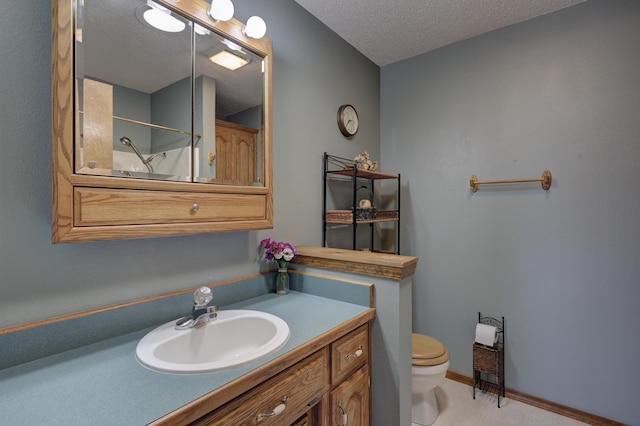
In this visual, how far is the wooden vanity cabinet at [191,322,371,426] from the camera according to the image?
85 centimetres

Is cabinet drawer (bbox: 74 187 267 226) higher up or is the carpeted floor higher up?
cabinet drawer (bbox: 74 187 267 226)

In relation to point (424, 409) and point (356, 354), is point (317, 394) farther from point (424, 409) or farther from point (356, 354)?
point (424, 409)

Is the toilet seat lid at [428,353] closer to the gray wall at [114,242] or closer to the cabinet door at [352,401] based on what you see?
the cabinet door at [352,401]

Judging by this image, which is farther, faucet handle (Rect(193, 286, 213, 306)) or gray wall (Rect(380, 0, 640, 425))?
gray wall (Rect(380, 0, 640, 425))

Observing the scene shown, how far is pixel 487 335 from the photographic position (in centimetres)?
208

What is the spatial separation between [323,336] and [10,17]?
1422mm

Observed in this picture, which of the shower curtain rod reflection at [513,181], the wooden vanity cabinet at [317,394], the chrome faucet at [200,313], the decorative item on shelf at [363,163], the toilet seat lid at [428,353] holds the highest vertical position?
the decorative item on shelf at [363,163]

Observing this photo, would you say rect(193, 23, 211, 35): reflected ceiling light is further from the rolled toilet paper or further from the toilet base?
the rolled toilet paper

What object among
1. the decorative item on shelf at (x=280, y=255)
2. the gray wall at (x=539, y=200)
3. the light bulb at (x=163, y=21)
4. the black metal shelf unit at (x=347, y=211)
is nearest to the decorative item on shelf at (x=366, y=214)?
the black metal shelf unit at (x=347, y=211)

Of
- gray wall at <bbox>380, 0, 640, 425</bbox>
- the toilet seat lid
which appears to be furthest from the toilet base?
gray wall at <bbox>380, 0, 640, 425</bbox>

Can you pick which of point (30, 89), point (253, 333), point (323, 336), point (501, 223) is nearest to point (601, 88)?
point (501, 223)

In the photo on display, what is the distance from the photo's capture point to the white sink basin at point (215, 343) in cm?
89

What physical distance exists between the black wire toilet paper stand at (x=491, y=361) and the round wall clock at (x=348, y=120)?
1726 mm

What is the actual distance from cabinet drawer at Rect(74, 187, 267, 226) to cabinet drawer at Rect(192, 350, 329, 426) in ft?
2.11
